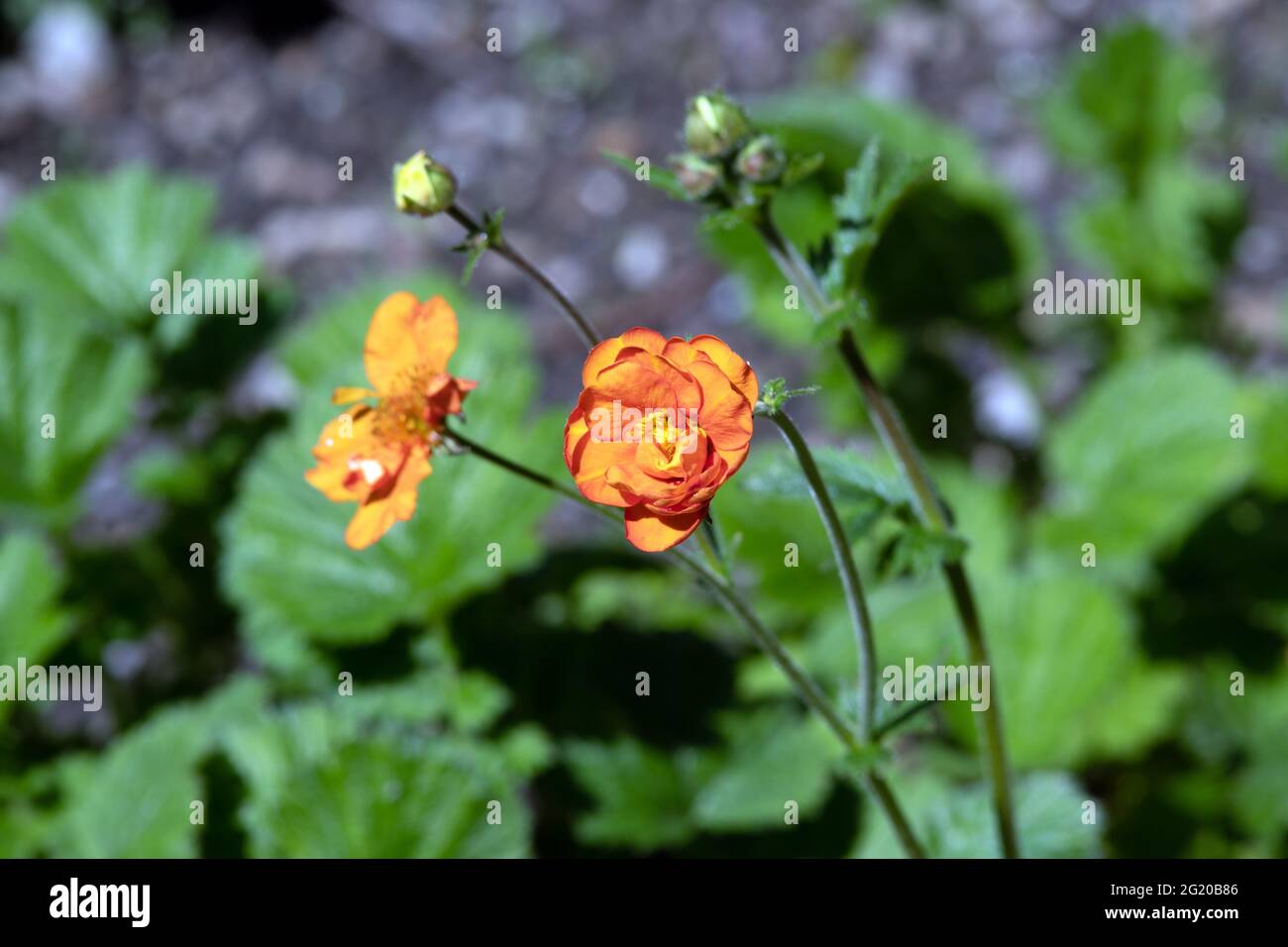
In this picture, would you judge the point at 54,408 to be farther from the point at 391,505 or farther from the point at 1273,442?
the point at 1273,442

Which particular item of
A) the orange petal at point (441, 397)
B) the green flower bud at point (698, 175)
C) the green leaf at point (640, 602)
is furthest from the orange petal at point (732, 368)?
the green leaf at point (640, 602)

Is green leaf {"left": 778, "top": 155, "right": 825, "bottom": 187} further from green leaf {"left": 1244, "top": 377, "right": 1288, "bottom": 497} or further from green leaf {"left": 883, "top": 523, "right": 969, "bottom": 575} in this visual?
green leaf {"left": 1244, "top": 377, "right": 1288, "bottom": 497}

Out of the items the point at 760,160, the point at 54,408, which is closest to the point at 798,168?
the point at 760,160

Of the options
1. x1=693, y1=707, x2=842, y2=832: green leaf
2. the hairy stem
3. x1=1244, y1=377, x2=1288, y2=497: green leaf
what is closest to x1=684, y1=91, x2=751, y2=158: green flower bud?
the hairy stem

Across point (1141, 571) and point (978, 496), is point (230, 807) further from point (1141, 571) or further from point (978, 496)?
point (1141, 571)

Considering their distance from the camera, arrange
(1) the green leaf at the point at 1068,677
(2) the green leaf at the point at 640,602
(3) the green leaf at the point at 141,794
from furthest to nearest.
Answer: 1. (2) the green leaf at the point at 640,602
2. (1) the green leaf at the point at 1068,677
3. (3) the green leaf at the point at 141,794

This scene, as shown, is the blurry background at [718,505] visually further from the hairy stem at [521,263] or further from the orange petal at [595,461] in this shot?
the orange petal at [595,461]
